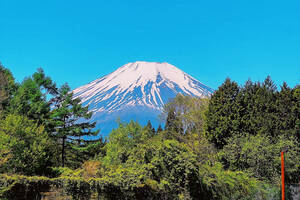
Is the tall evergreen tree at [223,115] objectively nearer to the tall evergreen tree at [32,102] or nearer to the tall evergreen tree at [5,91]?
the tall evergreen tree at [32,102]

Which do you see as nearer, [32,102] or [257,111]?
[257,111]

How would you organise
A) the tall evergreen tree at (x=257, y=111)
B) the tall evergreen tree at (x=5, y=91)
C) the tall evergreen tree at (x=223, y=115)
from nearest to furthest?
the tall evergreen tree at (x=257, y=111), the tall evergreen tree at (x=223, y=115), the tall evergreen tree at (x=5, y=91)

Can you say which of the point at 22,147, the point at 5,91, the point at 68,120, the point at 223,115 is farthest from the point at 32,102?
the point at 223,115

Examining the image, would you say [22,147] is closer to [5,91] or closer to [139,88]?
[5,91]

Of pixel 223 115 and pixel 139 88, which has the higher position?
pixel 139 88

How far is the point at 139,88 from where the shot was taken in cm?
16000

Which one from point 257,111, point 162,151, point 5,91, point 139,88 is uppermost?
point 139,88

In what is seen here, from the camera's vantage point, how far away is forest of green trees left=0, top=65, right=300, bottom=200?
36.0ft

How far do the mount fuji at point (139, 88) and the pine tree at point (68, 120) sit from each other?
342ft

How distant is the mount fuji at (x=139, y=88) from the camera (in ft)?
468

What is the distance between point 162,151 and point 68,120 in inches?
732

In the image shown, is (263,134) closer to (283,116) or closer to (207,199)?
(283,116)

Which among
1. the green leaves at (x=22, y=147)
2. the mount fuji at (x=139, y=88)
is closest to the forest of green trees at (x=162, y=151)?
the green leaves at (x=22, y=147)

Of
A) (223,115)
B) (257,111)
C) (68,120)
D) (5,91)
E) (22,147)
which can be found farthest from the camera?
(68,120)
